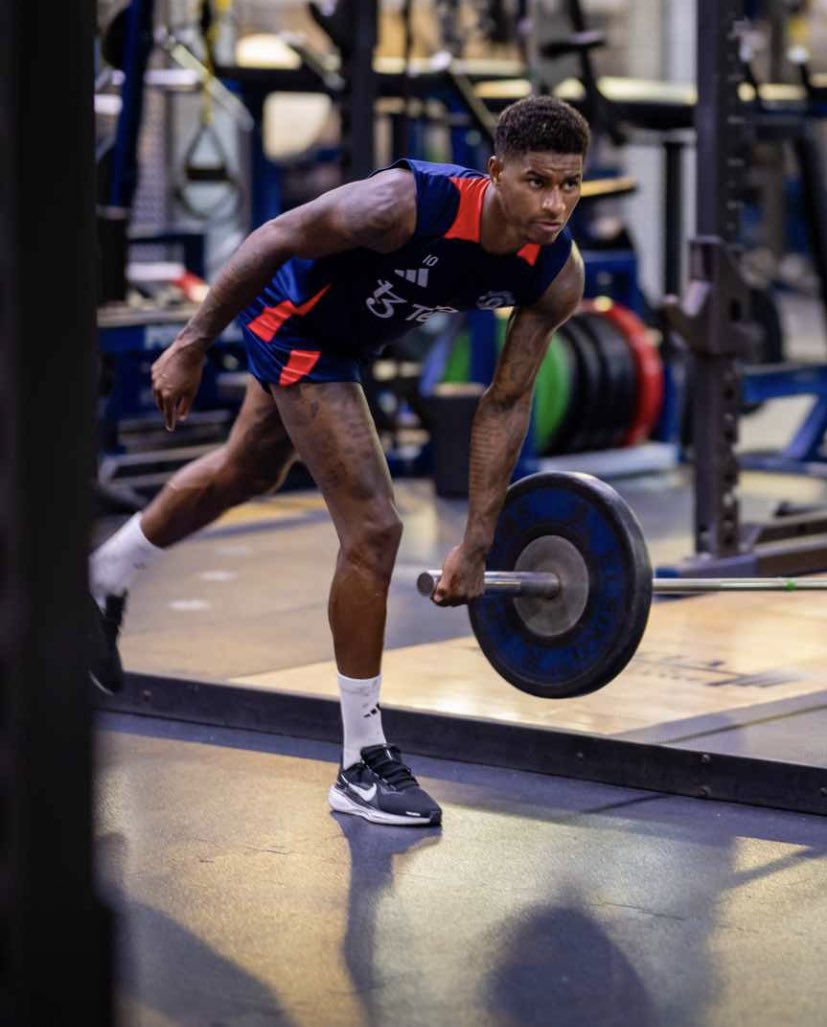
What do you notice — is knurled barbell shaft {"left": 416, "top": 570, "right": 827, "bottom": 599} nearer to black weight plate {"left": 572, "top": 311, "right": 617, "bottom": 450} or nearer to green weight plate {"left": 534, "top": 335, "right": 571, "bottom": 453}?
green weight plate {"left": 534, "top": 335, "right": 571, "bottom": 453}

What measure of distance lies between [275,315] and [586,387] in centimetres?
430

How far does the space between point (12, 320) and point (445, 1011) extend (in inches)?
51.0

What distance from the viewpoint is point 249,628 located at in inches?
191

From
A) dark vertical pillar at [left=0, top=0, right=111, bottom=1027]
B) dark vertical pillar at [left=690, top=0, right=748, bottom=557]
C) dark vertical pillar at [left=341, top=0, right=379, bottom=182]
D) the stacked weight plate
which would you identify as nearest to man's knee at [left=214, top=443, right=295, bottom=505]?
dark vertical pillar at [left=690, top=0, right=748, bottom=557]

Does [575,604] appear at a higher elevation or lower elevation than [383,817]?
higher

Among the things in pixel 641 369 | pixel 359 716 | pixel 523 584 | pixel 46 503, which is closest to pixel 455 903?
pixel 359 716

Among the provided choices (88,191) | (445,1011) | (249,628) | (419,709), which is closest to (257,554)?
(249,628)

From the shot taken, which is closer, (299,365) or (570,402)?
(299,365)

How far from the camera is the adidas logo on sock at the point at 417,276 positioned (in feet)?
10.1

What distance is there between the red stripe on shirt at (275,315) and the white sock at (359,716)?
59 centimetres

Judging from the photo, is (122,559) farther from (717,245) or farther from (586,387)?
(586,387)

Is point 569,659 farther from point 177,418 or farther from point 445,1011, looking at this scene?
point 445,1011

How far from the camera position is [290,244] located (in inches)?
119

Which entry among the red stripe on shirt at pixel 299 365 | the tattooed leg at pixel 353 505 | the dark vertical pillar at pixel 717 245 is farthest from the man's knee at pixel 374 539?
the dark vertical pillar at pixel 717 245
